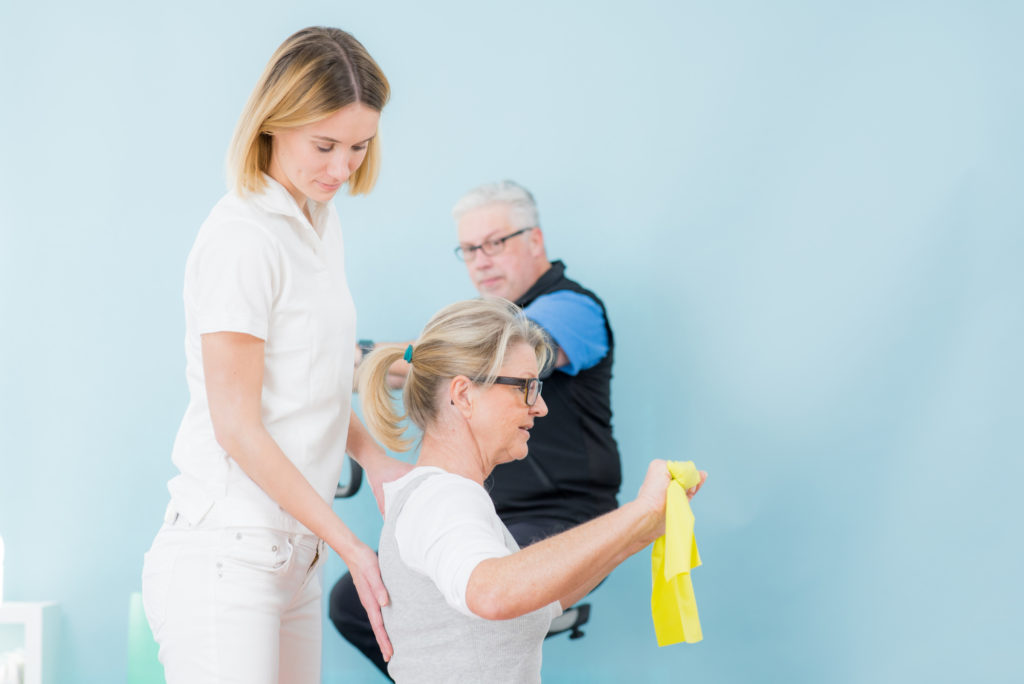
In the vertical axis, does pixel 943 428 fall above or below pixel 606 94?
below

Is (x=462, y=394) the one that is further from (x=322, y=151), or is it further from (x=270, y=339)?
(x=322, y=151)

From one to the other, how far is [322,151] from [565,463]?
1130mm

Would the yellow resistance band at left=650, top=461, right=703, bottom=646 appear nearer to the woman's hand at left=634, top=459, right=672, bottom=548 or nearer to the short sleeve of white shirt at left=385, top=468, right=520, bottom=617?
the woman's hand at left=634, top=459, right=672, bottom=548

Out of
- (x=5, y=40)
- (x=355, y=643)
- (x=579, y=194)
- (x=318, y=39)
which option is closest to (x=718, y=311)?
(x=579, y=194)

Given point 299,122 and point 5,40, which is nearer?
point 299,122

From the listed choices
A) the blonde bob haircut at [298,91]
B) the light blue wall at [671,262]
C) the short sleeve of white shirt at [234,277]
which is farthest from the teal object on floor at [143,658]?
the blonde bob haircut at [298,91]

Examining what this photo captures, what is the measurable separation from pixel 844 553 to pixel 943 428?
0.45 m

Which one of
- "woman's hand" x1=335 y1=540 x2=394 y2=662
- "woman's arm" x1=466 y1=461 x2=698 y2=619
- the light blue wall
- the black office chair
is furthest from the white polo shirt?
the light blue wall

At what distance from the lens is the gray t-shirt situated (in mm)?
1166

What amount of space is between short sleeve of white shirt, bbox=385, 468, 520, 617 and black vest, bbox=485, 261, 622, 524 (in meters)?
0.93

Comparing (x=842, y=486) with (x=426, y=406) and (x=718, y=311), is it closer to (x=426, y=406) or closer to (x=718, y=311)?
(x=718, y=311)

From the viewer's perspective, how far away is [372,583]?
125 centimetres

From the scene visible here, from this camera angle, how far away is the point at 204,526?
1.27m

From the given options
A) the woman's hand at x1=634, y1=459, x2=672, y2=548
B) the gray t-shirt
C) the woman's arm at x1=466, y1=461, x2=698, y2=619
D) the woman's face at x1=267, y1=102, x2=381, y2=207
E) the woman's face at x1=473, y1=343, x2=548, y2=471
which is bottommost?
the gray t-shirt
